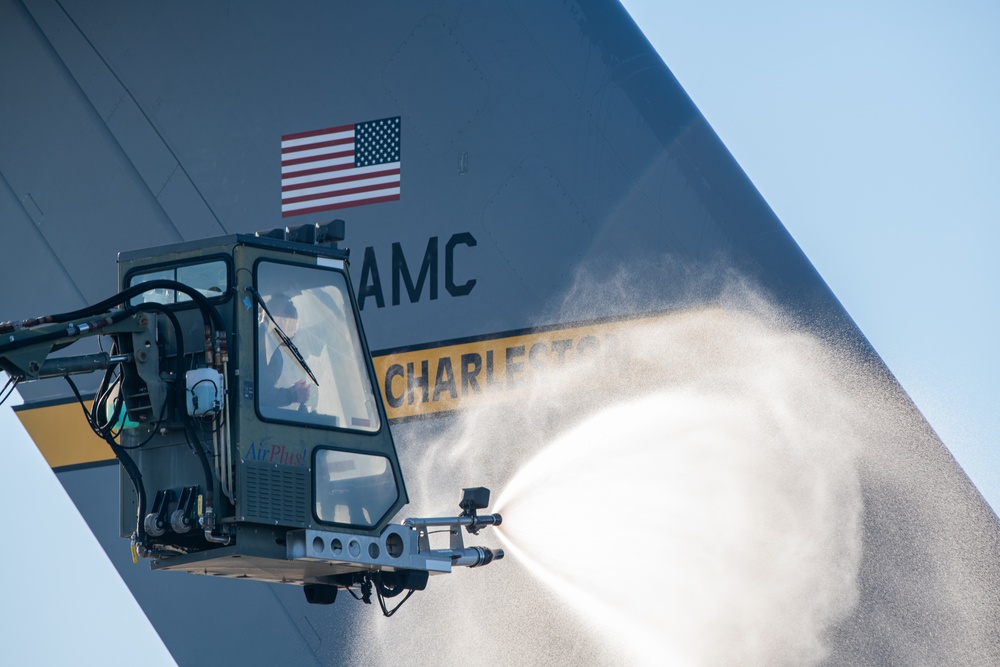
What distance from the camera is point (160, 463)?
6102 millimetres

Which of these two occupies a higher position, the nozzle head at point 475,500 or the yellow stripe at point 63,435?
the yellow stripe at point 63,435

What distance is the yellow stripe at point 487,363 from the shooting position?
22.0ft

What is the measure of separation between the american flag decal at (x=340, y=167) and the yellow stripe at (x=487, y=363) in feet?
3.02

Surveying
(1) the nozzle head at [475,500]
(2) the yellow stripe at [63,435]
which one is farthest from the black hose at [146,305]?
(2) the yellow stripe at [63,435]

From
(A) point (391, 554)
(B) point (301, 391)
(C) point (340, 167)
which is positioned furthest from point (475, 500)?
(C) point (340, 167)

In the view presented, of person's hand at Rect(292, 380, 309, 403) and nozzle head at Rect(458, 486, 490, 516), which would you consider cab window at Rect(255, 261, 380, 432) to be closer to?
person's hand at Rect(292, 380, 309, 403)

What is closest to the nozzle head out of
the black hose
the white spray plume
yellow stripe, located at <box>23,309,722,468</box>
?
the white spray plume

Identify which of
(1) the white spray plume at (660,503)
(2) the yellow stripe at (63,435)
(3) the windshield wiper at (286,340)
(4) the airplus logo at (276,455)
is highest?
(2) the yellow stripe at (63,435)

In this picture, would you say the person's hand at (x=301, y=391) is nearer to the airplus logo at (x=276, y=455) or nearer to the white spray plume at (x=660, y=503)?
the airplus logo at (x=276, y=455)

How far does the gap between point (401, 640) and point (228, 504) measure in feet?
6.08

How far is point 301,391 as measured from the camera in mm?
6117

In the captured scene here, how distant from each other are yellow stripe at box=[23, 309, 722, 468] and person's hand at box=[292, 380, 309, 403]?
1229 mm

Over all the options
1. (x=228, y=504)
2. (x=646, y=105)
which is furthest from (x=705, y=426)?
(x=228, y=504)

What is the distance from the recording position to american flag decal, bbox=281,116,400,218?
7.96m
